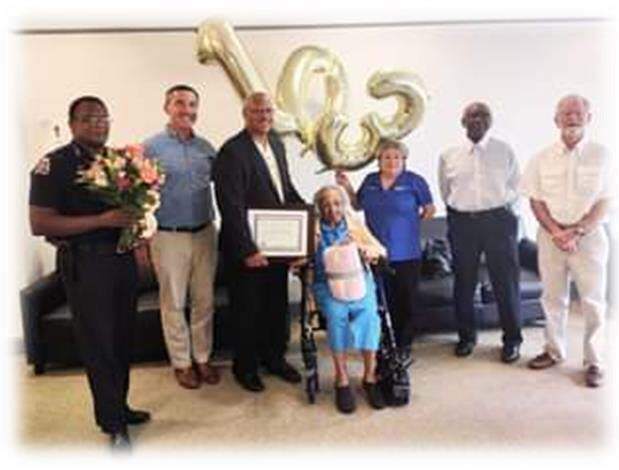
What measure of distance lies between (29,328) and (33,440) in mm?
965

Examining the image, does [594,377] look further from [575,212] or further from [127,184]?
[127,184]

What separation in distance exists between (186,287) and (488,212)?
172cm

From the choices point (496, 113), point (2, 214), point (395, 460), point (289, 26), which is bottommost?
point (395, 460)

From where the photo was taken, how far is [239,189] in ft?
10.4

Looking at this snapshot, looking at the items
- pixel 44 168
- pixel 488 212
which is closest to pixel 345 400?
pixel 488 212

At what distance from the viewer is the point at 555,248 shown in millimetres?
3443

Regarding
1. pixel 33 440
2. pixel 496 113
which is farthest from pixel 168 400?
pixel 496 113

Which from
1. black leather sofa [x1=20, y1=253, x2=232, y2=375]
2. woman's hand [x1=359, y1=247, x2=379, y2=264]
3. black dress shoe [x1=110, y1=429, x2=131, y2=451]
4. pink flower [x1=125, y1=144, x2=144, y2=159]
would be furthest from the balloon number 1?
black dress shoe [x1=110, y1=429, x2=131, y2=451]

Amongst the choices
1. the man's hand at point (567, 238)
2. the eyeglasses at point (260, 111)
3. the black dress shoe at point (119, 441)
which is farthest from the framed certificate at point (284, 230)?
the man's hand at point (567, 238)

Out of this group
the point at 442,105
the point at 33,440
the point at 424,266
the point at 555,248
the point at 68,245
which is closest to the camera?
the point at 68,245

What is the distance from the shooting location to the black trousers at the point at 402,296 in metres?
3.57

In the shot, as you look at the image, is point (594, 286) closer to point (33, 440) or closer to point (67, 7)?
point (33, 440)

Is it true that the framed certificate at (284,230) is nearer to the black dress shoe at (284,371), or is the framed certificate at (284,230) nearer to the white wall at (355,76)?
the black dress shoe at (284,371)

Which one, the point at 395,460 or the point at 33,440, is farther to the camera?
the point at 33,440
